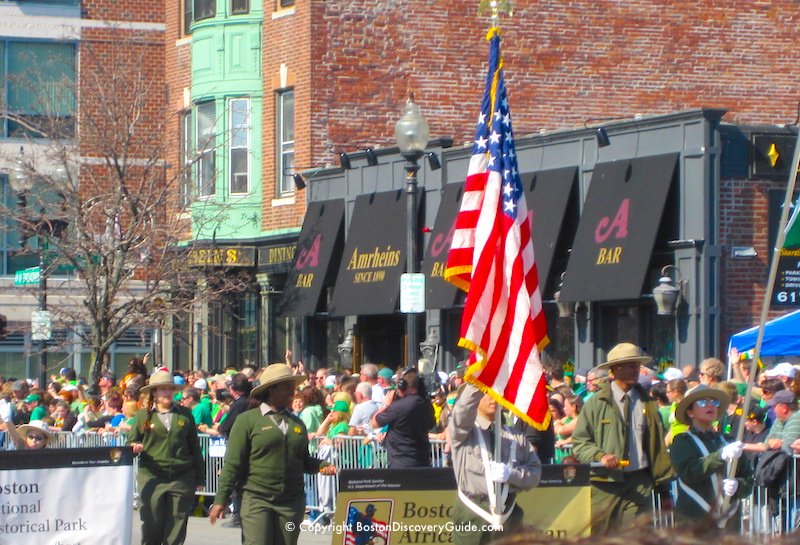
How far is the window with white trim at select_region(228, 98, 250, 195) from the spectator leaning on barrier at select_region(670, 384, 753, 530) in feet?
72.5

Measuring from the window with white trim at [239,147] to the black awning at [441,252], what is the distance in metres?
6.33

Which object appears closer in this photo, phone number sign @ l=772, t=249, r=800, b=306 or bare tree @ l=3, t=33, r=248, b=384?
phone number sign @ l=772, t=249, r=800, b=306

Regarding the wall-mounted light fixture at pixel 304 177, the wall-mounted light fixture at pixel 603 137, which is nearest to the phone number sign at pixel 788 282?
the wall-mounted light fixture at pixel 603 137

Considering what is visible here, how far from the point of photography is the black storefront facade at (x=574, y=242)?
21922 mm

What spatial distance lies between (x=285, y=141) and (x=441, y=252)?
619cm

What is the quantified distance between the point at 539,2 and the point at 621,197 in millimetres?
8481

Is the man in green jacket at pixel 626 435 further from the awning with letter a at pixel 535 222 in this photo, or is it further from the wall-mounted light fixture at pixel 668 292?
the awning with letter a at pixel 535 222

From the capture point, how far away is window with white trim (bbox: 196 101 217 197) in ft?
100

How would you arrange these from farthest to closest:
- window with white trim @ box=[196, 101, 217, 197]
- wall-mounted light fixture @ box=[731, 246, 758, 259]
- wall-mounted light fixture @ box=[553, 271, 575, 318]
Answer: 1. window with white trim @ box=[196, 101, 217, 197]
2. wall-mounted light fixture @ box=[553, 271, 575, 318]
3. wall-mounted light fixture @ box=[731, 246, 758, 259]

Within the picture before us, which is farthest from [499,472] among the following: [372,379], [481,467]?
[372,379]

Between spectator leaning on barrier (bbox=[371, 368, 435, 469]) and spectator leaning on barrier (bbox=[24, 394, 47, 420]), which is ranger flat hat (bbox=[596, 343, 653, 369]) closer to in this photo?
spectator leaning on barrier (bbox=[371, 368, 435, 469])

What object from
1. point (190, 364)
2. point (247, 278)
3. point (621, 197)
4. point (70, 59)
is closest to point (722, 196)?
point (621, 197)

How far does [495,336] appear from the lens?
976 cm

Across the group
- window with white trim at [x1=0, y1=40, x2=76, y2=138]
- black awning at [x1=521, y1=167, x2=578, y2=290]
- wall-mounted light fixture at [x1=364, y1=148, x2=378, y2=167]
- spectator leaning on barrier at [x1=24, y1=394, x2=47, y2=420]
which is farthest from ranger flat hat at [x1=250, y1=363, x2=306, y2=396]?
window with white trim at [x1=0, y1=40, x2=76, y2=138]
